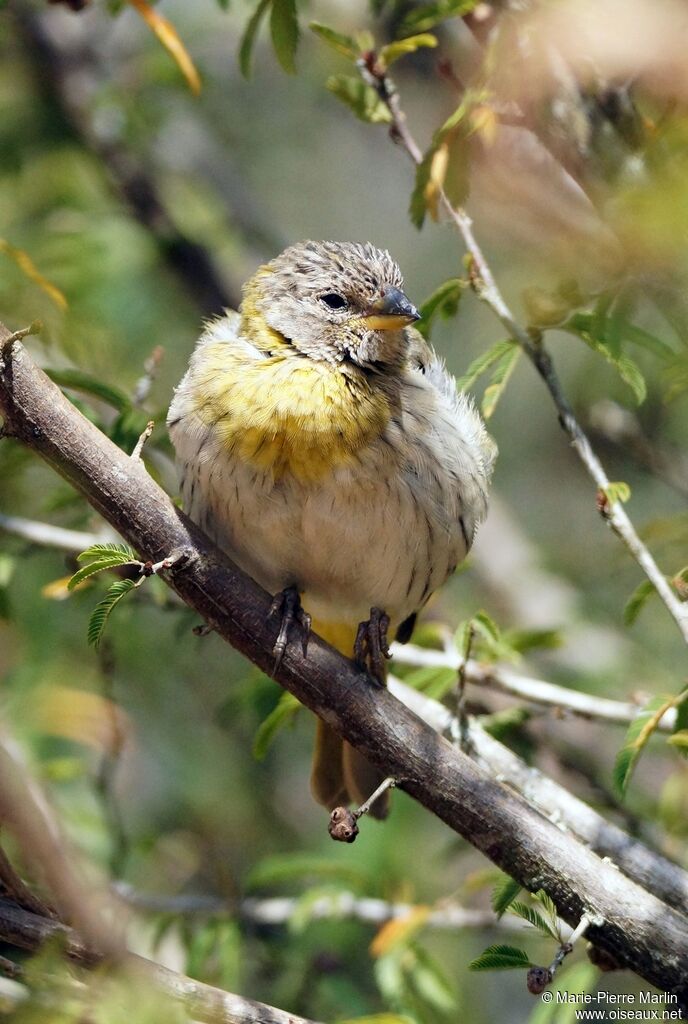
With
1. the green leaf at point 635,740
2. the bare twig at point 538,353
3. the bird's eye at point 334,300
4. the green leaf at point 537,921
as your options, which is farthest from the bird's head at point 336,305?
the green leaf at point 537,921

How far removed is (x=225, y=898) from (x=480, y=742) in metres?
1.34

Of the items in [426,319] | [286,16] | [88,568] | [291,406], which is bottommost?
[88,568]

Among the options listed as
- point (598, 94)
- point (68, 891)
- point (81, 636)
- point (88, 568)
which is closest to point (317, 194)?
point (81, 636)

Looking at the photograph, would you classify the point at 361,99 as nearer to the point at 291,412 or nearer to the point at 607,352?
the point at 291,412

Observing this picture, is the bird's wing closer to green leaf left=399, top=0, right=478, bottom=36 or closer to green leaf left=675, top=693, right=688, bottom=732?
green leaf left=399, top=0, right=478, bottom=36

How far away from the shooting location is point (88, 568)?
2.52m

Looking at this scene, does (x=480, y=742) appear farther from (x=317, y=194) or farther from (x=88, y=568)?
(x=317, y=194)

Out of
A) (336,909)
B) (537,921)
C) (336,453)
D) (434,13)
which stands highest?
(434,13)

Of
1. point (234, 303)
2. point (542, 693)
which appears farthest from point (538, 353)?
point (234, 303)

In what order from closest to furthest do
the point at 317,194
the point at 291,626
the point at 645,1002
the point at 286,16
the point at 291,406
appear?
the point at 291,626 → the point at 286,16 → the point at 291,406 → the point at 645,1002 → the point at 317,194

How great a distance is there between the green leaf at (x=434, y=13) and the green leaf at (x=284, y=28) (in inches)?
15.5

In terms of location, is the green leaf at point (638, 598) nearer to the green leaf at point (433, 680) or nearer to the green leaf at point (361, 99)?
the green leaf at point (433, 680)

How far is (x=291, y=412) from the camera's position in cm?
331

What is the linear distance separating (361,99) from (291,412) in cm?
94
